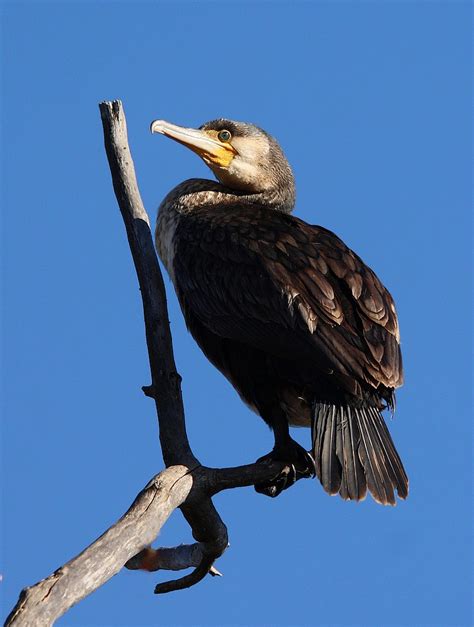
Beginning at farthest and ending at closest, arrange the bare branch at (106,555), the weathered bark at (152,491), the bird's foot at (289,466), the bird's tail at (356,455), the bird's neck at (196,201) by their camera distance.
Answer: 1. the bird's neck at (196,201)
2. the bird's foot at (289,466)
3. the bird's tail at (356,455)
4. the weathered bark at (152,491)
5. the bare branch at (106,555)

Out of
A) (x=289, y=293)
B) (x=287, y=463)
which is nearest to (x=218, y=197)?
(x=289, y=293)

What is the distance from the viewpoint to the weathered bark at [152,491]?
4.41 metres

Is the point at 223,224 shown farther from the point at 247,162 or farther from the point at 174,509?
the point at 174,509

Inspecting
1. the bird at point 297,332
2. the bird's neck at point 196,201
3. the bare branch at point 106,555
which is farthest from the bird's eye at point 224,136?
the bare branch at point 106,555

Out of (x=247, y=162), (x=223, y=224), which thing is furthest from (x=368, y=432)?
(x=247, y=162)

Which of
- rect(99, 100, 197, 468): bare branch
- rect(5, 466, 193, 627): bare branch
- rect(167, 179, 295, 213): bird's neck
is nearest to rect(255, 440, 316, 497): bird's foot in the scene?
rect(99, 100, 197, 468): bare branch

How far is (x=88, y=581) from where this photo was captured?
450cm

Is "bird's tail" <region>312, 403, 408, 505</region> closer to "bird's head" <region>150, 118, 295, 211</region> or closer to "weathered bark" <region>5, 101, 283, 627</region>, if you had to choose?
"weathered bark" <region>5, 101, 283, 627</region>

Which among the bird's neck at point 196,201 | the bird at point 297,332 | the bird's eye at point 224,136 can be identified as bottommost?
the bird at point 297,332

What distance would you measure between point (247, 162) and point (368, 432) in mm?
2072

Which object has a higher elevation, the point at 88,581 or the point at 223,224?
the point at 223,224

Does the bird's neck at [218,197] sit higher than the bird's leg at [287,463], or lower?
higher

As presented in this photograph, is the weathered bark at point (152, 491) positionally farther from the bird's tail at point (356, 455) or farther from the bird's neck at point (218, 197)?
the bird's neck at point (218, 197)

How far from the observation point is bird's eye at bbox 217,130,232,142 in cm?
713
